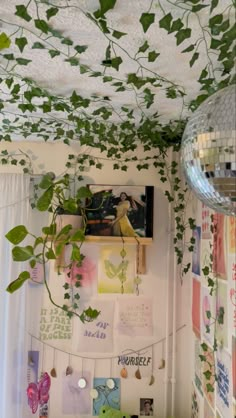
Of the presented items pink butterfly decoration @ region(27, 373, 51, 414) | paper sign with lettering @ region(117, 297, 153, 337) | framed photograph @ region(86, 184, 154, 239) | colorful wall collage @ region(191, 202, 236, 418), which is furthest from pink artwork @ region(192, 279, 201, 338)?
pink butterfly decoration @ region(27, 373, 51, 414)

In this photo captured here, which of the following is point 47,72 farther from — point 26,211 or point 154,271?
point 154,271

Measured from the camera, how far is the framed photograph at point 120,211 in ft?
7.64

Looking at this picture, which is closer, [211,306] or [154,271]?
[211,306]

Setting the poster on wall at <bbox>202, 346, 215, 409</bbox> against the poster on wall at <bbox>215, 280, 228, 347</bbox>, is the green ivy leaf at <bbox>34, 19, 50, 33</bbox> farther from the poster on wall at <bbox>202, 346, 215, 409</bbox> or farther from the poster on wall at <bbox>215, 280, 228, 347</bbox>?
the poster on wall at <bbox>202, 346, 215, 409</bbox>

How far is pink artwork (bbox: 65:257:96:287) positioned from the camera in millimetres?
2367

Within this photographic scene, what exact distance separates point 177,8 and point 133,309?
173cm

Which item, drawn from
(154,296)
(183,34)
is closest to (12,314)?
(154,296)

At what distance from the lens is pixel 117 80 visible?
4.85ft

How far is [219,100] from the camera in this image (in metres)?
0.68

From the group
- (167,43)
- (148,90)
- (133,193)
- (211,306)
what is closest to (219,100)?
(167,43)

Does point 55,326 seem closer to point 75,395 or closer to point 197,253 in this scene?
point 75,395

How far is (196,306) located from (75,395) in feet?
2.83

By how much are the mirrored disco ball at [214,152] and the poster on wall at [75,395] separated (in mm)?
1906

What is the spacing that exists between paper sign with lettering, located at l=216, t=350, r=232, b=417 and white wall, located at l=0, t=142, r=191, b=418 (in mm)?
635
